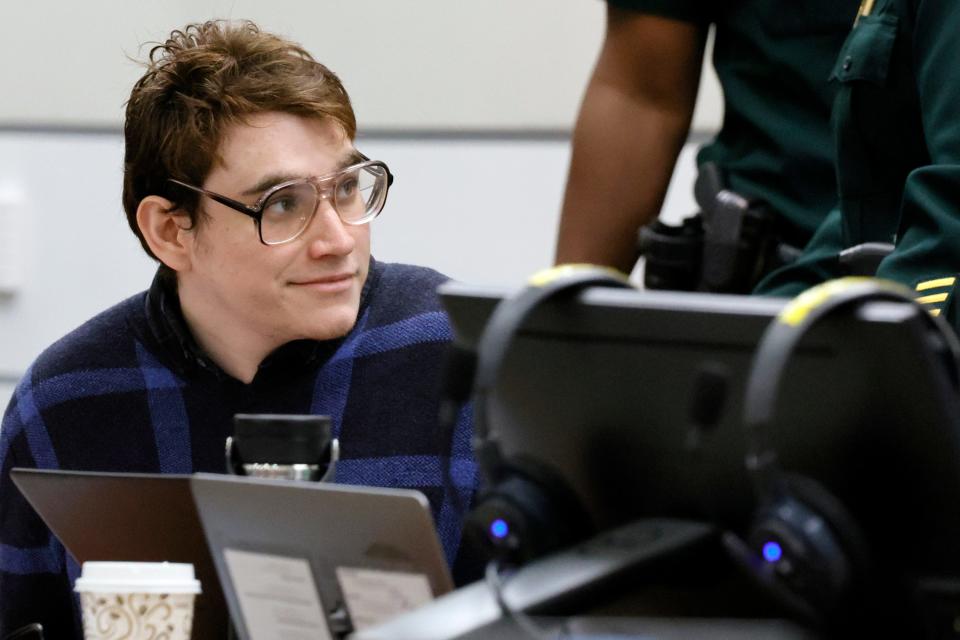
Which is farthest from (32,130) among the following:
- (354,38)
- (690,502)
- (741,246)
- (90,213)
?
(690,502)

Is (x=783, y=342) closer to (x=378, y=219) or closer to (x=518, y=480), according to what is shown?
(x=518, y=480)

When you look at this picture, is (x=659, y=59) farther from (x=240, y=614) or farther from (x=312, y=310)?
(x=240, y=614)

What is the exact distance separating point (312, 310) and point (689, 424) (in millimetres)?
1052

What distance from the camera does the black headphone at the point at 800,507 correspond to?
839 millimetres

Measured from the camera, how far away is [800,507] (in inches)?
33.9

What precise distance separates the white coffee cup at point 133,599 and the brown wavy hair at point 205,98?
0.83 m

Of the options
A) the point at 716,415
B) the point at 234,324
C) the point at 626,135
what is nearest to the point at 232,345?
the point at 234,324

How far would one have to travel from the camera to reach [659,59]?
2045 millimetres

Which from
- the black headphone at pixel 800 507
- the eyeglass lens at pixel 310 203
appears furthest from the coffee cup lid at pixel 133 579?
the eyeglass lens at pixel 310 203

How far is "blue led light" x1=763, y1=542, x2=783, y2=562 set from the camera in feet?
2.81

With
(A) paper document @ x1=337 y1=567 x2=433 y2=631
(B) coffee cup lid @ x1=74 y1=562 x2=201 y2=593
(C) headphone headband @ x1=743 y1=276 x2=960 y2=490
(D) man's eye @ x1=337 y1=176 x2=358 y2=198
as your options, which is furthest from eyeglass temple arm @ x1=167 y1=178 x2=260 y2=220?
(C) headphone headband @ x1=743 y1=276 x2=960 y2=490

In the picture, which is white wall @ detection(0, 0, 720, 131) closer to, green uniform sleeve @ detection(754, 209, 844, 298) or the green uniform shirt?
the green uniform shirt

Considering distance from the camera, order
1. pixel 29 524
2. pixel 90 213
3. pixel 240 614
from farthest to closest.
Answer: pixel 90 213 → pixel 29 524 → pixel 240 614

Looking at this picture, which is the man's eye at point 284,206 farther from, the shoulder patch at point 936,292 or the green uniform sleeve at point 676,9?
the shoulder patch at point 936,292
